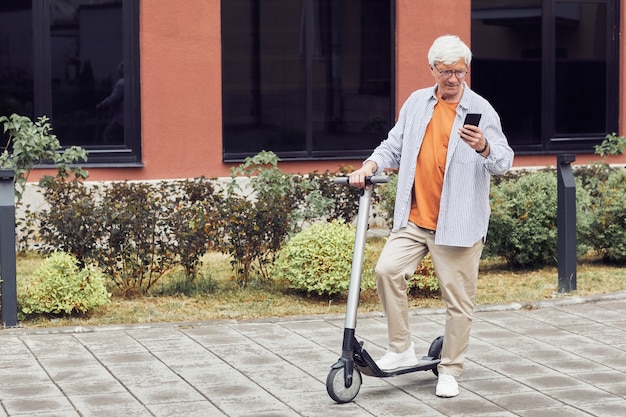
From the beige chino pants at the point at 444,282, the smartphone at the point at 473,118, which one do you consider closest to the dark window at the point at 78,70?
the beige chino pants at the point at 444,282

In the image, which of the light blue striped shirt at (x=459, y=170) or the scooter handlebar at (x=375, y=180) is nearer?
the scooter handlebar at (x=375, y=180)

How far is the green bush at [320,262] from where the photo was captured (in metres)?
9.10

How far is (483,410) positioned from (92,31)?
8.10 meters

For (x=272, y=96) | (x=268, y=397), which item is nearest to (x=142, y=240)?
(x=268, y=397)

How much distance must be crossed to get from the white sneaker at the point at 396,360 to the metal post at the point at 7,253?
3041 millimetres

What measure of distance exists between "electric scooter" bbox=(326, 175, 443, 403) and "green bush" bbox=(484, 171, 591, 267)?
4.22 meters

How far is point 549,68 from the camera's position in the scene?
15250 millimetres

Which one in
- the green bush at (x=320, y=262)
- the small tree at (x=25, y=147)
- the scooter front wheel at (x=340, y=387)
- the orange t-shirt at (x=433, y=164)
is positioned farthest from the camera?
the small tree at (x=25, y=147)

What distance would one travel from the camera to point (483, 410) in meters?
6.21

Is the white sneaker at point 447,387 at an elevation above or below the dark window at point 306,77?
below

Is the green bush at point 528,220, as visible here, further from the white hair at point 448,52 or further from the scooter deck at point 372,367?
the white hair at point 448,52

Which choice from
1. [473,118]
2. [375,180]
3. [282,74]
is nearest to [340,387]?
[375,180]

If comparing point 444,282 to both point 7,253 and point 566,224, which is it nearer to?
point 566,224

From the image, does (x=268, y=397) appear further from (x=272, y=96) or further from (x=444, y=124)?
(x=272, y=96)
